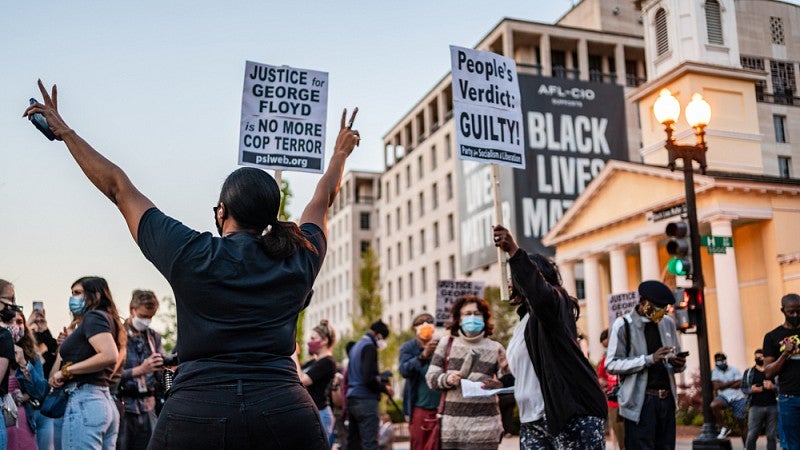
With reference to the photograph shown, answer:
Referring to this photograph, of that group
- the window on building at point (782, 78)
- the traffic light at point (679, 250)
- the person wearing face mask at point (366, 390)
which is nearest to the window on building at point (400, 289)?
the window on building at point (782, 78)

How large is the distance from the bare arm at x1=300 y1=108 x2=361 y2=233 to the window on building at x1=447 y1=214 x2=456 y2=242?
5832 centimetres

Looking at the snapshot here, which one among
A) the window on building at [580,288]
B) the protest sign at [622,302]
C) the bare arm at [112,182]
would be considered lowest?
the bare arm at [112,182]

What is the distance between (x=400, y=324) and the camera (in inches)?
2869

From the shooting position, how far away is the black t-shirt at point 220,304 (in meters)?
2.91

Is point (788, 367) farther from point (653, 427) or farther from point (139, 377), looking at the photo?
point (139, 377)

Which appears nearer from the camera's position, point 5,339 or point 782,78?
point 5,339

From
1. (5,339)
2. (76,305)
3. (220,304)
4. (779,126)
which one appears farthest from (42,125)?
(779,126)

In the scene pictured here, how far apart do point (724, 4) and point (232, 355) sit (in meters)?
38.5

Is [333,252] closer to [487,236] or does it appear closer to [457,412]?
[487,236]

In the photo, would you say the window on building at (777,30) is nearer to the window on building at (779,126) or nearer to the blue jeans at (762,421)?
the window on building at (779,126)

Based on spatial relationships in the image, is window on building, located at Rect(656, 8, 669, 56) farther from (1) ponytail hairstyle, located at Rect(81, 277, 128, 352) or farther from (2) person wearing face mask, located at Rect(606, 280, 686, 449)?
(1) ponytail hairstyle, located at Rect(81, 277, 128, 352)

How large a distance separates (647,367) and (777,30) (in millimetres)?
43229

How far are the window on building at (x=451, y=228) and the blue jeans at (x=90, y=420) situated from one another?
56423 millimetres

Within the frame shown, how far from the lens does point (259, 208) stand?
3.14 meters
